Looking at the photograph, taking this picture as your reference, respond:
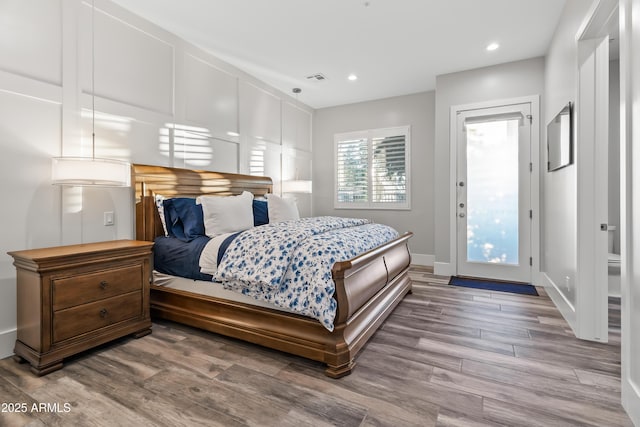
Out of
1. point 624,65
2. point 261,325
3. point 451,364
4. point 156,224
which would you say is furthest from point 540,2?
point 156,224

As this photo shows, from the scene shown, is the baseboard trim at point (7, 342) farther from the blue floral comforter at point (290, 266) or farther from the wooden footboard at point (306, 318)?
the blue floral comforter at point (290, 266)

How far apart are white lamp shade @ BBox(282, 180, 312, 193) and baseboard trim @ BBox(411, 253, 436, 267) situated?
2.17m

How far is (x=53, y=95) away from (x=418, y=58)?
378 cm

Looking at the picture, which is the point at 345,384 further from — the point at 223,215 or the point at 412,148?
the point at 412,148

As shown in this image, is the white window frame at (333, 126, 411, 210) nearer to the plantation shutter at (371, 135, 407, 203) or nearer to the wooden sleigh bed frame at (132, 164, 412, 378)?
the plantation shutter at (371, 135, 407, 203)

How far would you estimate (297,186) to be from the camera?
5660 mm

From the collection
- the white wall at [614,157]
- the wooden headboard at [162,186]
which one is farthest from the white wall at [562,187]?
the wooden headboard at [162,186]

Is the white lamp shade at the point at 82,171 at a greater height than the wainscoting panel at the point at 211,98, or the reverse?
the wainscoting panel at the point at 211,98

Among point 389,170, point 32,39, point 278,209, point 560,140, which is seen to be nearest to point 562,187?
point 560,140

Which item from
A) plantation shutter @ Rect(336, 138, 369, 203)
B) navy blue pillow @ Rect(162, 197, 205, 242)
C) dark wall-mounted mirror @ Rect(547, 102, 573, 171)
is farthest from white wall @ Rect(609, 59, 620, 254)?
navy blue pillow @ Rect(162, 197, 205, 242)

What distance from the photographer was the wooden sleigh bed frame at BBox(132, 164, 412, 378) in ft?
6.80

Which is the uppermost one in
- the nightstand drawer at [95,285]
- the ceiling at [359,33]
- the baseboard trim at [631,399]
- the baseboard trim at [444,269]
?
the ceiling at [359,33]

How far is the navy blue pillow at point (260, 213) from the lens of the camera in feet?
12.3

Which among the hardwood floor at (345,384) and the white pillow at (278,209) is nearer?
the hardwood floor at (345,384)
